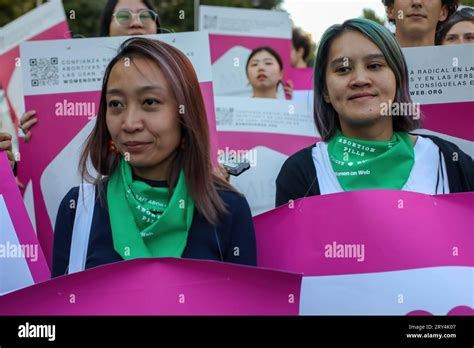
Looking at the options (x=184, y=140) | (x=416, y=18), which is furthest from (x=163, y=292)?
(x=416, y=18)

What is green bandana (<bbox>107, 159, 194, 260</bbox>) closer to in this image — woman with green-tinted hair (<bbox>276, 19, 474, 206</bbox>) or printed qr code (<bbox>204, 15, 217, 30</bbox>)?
woman with green-tinted hair (<bbox>276, 19, 474, 206</bbox>)

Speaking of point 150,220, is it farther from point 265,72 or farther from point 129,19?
point 265,72

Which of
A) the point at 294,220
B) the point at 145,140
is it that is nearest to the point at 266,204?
the point at 294,220

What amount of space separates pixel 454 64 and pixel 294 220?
736 millimetres

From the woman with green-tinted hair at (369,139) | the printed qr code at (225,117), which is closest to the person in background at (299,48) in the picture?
the printed qr code at (225,117)

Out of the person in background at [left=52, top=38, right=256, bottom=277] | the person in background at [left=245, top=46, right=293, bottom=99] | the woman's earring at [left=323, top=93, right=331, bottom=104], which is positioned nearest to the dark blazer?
the person in background at [left=52, top=38, right=256, bottom=277]

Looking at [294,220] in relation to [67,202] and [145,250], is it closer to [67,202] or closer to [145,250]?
[145,250]

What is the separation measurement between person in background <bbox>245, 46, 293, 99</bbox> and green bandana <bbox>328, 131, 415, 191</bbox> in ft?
6.42

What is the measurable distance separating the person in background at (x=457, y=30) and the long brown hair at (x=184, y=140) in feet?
2.93

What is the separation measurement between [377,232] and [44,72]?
4.24ft

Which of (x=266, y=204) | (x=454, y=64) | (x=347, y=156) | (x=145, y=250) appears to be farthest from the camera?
(x=266, y=204)

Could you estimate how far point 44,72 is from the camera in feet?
8.95

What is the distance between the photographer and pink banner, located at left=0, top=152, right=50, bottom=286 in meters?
2.34

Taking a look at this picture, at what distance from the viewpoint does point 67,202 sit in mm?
2250
